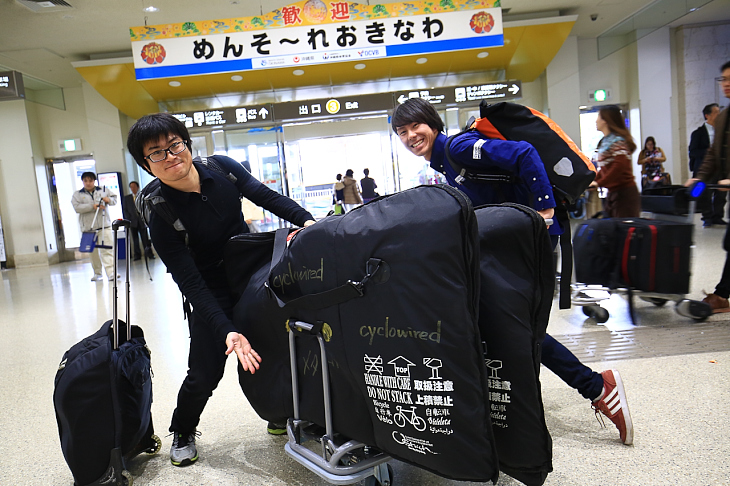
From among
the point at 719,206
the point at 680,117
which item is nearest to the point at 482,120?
the point at 719,206

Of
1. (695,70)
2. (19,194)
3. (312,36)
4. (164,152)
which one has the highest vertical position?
(312,36)

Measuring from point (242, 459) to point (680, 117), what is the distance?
663 cm

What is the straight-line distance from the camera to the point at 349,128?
1104 centimetres

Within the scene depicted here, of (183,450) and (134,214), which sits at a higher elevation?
(134,214)

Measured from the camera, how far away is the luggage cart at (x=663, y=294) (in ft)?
9.85

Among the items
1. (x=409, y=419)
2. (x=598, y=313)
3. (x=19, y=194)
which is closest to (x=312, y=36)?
(x=598, y=313)

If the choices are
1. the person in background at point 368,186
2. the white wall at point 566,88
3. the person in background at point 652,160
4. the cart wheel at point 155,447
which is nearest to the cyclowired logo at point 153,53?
the person in background at point 368,186

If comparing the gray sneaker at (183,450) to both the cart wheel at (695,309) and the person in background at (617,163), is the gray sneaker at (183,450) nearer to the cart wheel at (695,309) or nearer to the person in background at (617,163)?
the cart wheel at (695,309)

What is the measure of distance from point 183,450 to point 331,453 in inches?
28.9

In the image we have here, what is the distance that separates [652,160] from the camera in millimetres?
6426

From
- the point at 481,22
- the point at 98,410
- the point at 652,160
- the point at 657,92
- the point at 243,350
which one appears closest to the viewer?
the point at 243,350

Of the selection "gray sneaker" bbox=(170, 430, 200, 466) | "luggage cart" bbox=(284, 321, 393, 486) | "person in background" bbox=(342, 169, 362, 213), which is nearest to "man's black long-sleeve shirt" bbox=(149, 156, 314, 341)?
"luggage cart" bbox=(284, 321, 393, 486)

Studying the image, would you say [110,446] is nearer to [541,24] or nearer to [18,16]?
[18,16]

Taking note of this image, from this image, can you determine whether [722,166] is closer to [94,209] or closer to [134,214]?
[94,209]
